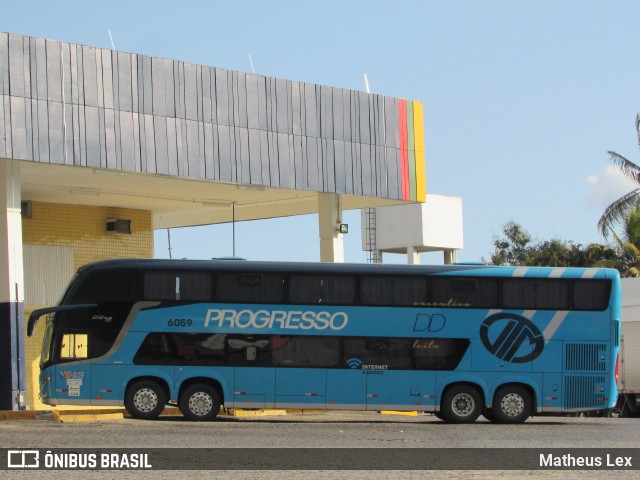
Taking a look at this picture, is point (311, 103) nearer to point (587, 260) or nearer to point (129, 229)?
point (129, 229)

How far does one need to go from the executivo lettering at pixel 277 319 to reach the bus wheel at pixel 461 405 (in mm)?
2635

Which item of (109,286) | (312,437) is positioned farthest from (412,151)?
(312,437)

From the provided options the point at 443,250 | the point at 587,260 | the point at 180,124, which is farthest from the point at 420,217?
the point at 587,260

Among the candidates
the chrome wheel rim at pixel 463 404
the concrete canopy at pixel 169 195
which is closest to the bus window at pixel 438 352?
the chrome wheel rim at pixel 463 404

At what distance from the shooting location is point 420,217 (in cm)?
4616

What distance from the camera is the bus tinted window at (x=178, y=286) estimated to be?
24.6 m

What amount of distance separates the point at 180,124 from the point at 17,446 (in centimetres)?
1273

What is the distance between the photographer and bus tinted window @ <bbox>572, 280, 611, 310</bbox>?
25.7m

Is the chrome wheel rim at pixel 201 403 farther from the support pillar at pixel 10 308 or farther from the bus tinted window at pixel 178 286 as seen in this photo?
the support pillar at pixel 10 308

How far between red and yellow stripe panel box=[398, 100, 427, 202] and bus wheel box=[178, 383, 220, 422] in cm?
978

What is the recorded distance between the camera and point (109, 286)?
24.4 m

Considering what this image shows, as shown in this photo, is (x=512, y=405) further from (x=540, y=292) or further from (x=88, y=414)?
(x=88, y=414)

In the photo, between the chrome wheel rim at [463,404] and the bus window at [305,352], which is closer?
the bus window at [305,352]

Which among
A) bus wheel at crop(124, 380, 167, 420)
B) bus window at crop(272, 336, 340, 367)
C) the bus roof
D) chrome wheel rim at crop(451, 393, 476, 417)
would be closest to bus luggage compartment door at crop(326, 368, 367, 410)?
bus window at crop(272, 336, 340, 367)
